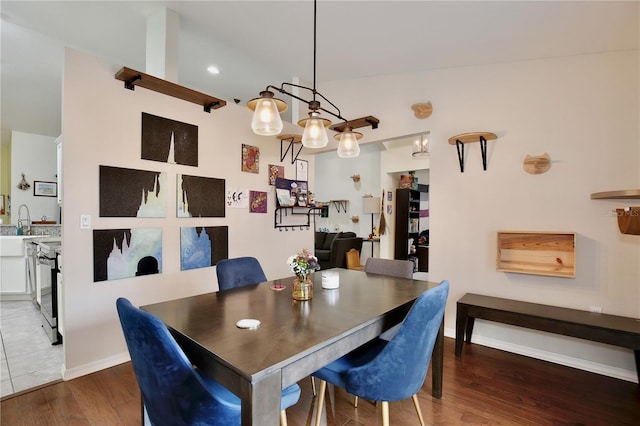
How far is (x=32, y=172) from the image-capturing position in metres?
5.87

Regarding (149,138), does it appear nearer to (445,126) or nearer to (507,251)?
(445,126)

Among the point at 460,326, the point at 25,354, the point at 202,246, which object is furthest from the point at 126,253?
the point at 460,326

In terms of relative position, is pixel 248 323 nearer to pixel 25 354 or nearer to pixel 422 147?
pixel 25 354

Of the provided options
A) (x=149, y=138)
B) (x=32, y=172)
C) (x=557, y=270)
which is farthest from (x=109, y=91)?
(x=32, y=172)

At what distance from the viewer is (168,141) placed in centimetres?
282

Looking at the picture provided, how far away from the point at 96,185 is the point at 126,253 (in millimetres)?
591

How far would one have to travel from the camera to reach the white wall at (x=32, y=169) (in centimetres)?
572

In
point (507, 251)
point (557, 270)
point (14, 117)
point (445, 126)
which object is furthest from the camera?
point (14, 117)

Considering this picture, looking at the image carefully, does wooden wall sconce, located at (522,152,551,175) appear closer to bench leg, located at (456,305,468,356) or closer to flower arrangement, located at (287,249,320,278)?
bench leg, located at (456,305,468,356)

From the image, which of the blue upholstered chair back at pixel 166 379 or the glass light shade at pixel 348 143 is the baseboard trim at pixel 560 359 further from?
the blue upholstered chair back at pixel 166 379

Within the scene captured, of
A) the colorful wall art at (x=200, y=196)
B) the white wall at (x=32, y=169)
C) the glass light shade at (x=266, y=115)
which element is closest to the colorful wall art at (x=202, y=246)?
the colorful wall art at (x=200, y=196)

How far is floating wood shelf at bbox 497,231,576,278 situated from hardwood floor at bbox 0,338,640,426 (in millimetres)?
831

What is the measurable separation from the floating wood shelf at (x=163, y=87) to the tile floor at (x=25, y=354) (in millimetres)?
2359

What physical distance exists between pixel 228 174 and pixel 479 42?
263 centimetres
